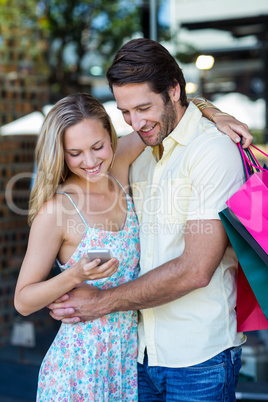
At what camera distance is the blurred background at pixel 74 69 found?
15.4 feet

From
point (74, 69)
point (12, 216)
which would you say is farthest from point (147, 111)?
point (74, 69)

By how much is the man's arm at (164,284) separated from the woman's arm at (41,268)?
0.32 feet

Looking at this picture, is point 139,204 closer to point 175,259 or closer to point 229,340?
point 175,259

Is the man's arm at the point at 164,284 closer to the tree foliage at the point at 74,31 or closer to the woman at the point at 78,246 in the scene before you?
the woman at the point at 78,246

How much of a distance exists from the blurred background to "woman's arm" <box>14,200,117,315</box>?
227cm

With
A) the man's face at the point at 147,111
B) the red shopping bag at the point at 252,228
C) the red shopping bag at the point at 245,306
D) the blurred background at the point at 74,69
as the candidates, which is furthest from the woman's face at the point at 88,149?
the blurred background at the point at 74,69

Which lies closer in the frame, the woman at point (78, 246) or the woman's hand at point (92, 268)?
the woman's hand at point (92, 268)

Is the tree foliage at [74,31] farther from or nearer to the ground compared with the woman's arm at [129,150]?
farther from the ground

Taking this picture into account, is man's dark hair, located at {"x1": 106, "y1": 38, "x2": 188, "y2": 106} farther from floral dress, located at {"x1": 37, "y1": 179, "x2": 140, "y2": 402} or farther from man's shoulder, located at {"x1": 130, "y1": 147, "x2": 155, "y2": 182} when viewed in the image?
floral dress, located at {"x1": 37, "y1": 179, "x2": 140, "y2": 402}

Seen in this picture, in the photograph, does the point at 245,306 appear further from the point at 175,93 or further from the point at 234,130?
the point at 175,93

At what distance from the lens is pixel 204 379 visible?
77.0 inches

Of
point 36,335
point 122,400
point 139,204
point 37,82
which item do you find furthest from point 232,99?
point 122,400

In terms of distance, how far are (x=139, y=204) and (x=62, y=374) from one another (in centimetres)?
71

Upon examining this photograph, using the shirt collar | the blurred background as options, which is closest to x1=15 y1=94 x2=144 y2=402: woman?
the shirt collar
